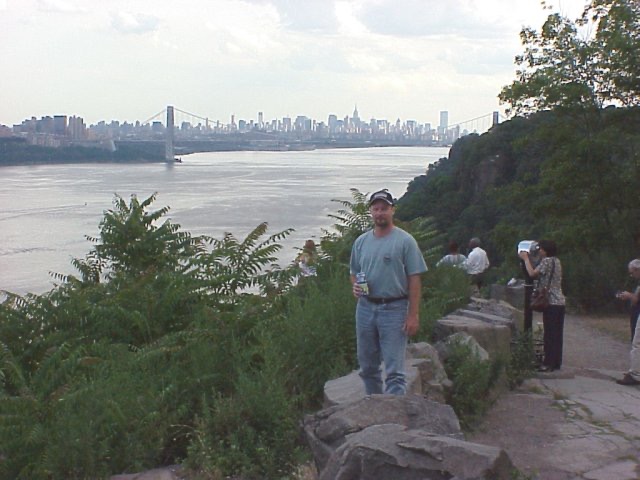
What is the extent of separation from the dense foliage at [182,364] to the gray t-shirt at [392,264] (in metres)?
0.80

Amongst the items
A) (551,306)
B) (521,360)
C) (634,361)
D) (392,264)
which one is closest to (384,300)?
(392,264)

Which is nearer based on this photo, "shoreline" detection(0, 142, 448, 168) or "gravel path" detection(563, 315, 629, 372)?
"gravel path" detection(563, 315, 629, 372)

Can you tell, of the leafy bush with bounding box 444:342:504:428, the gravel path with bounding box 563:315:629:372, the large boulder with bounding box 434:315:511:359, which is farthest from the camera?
the gravel path with bounding box 563:315:629:372

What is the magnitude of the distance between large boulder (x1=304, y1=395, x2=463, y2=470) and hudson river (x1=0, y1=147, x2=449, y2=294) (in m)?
8.63

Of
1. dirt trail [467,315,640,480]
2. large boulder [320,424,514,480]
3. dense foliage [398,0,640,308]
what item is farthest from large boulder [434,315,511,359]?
dense foliage [398,0,640,308]

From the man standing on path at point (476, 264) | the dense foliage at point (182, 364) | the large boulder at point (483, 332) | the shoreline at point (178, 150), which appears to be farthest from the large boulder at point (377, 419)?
the shoreline at point (178, 150)

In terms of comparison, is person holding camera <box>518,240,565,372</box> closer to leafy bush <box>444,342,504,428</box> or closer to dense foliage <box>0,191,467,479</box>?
dense foliage <box>0,191,467,479</box>

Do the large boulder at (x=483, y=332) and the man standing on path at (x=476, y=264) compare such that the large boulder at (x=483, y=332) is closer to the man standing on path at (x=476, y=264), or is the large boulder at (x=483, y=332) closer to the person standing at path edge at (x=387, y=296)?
the person standing at path edge at (x=387, y=296)

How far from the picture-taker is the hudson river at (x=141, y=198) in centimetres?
3272

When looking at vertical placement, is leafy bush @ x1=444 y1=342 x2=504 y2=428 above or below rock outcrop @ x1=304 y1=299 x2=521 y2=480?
below

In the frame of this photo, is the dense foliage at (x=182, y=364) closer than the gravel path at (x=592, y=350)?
Yes

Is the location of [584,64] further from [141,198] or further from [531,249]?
[141,198]

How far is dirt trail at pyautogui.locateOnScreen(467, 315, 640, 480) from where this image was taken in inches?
171

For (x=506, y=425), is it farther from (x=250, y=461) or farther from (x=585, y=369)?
(x=585, y=369)
